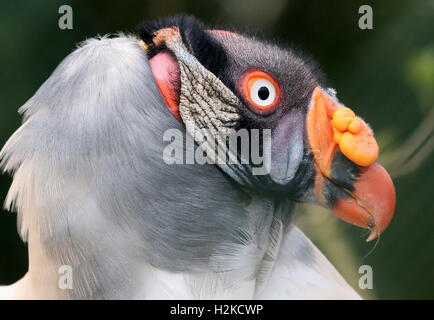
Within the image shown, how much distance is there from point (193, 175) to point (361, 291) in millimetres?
1856

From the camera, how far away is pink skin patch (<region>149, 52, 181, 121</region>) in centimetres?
205

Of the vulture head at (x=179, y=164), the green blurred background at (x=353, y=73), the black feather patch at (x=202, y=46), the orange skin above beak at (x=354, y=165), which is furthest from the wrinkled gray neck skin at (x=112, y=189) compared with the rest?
the green blurred background at (x=353, y=73)

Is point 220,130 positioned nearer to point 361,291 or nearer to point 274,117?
point 274,117

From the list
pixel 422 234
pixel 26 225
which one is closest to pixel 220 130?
pixel 26 225

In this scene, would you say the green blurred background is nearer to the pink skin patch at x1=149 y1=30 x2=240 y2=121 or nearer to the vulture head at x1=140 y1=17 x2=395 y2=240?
the vulture head at x1=140 y1=17 x2=395 y2=240

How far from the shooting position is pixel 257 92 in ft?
6.63

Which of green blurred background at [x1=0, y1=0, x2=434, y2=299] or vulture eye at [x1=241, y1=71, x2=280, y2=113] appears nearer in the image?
vulture eye at [x1=241, y1=71, x2=280, y2=113]

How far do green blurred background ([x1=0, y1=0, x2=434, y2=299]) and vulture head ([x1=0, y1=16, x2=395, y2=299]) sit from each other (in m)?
1.40

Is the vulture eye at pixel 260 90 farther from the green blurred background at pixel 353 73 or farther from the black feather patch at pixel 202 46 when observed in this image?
Answer: the green blurred background at pixel 353 73

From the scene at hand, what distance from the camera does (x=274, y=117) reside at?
202 cm

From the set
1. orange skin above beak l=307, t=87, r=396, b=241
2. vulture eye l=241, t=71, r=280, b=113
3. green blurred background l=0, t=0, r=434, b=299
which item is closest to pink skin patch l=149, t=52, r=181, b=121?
vulture eye l=241, t=71, r=280, b=113

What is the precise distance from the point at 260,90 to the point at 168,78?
0.97ft

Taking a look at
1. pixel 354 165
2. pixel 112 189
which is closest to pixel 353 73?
pixel 354 165

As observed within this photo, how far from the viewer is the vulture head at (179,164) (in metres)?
1.90
